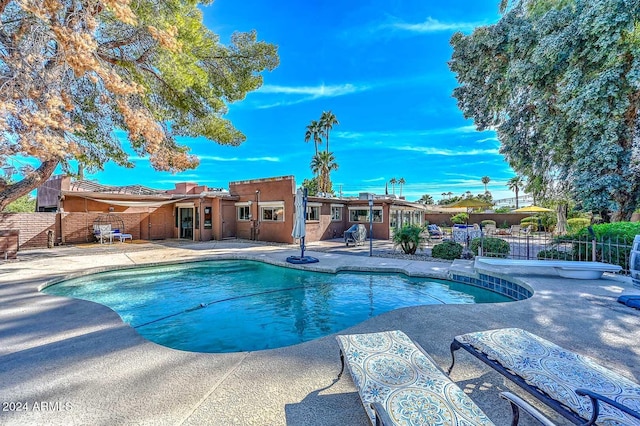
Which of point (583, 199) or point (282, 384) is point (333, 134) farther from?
point (282, 384)

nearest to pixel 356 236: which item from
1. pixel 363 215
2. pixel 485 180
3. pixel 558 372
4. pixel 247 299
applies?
pixel 363 215

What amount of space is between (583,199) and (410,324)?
10.6 m

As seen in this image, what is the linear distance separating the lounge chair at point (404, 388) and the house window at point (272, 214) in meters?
14.4

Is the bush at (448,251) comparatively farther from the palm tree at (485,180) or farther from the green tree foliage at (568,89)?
the palm tree at (485,180)

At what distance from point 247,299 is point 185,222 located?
14573mm

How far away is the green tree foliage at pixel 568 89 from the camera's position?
9.45 m

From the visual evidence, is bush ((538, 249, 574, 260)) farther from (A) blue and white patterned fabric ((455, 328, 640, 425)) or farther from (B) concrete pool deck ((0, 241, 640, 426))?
(A) blue and white patterned fabric ((455, 328, 640, 425))

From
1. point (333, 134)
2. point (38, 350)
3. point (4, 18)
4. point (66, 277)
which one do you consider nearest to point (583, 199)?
point (38, 350)

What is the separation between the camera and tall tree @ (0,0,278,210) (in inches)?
242

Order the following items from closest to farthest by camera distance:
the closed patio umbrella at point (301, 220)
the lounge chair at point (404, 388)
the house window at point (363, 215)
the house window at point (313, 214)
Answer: the lounge chair at point (404, 388), the closed patio umbrella at point (301, 220), the house window at point (313, 214), the house window at point (363, 215)

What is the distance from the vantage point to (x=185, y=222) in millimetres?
19547

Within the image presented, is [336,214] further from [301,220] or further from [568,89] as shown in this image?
[568,89]

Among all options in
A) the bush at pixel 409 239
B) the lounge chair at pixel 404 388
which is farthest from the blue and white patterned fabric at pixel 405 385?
the bush at pixel 409 239

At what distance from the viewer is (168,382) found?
2.89 meters
